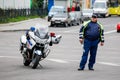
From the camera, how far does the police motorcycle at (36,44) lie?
17.2 meters

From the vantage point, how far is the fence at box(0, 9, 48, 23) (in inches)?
2098

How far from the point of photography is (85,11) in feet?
235

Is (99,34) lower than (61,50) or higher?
higher

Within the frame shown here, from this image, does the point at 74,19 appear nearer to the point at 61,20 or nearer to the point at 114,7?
the point at 61,20

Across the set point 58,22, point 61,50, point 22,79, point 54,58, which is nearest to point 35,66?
point 22,79

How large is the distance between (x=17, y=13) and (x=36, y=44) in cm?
4156

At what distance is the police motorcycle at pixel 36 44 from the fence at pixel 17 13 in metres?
33.8

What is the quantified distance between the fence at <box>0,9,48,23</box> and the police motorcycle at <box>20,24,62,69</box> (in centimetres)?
3377

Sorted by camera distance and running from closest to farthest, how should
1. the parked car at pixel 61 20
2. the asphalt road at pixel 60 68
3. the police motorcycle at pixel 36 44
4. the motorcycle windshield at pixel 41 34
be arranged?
1. the asphalt road at pixel 60 68
2. the police motorcycle at pixel 36 44
3. the motorcycle windshield at pixel 41 34
4. the parked car at pixel 61 20

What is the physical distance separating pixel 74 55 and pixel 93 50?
580cm

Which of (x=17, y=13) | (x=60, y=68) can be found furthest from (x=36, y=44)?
(x=17, y=13)

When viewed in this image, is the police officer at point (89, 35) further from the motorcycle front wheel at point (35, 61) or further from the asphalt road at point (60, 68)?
the motorcycle front wheel at point (35, 61)

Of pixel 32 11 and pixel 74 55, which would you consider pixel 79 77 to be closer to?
pixel 74 55

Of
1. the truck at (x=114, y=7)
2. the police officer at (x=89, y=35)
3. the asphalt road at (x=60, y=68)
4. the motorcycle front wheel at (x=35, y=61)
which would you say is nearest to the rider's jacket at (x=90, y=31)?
the police officer at (x=89, y=35)
